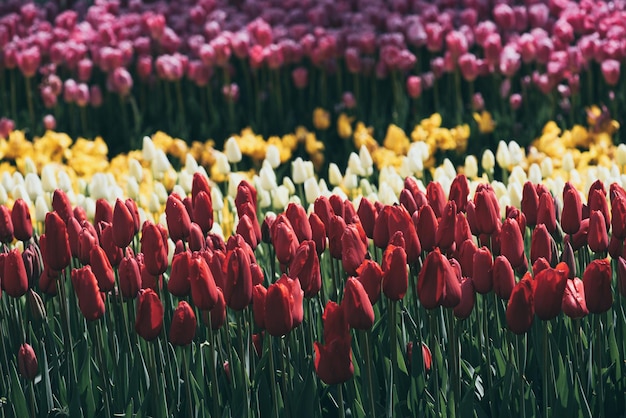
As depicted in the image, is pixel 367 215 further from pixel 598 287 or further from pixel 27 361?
pixel 27 361

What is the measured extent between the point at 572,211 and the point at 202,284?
46.2 inches

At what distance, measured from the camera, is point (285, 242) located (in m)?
3.21

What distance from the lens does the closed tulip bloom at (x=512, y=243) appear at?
3047 mm

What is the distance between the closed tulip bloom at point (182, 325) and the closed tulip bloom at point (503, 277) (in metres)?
0.77

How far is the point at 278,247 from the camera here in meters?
3.22

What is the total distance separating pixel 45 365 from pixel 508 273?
1.37 m

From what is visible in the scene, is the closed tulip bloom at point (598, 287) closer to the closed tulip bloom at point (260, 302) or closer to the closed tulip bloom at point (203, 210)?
the closed tulip bloom at point (260, 302)

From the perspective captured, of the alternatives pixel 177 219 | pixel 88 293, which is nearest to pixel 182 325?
pixel 88 293

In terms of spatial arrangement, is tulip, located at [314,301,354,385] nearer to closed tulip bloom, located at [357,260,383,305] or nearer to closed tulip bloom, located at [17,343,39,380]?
closed tulip bloom, located at [357,260,383,305]

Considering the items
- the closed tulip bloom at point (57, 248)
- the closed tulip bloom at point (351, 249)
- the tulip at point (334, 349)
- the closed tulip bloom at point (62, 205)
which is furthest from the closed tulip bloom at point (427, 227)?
the closed tulip bloom at point (62, 205)

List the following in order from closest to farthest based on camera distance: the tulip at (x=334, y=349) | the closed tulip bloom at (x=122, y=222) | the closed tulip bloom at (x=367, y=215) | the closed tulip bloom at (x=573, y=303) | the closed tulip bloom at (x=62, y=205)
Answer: the tulip at (x=334, y=349) → the closed tulip bloom at (x=573, y=303) → the closed tulip bloom at (x=122, y=222) → the closed tulip bloom at (x=367, y=215) → the closed tulip bloom at (x=62, y=205)

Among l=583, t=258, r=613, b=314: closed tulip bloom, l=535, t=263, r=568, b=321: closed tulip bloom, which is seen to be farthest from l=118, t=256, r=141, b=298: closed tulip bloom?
l=583, t=258, r=613, b=314: closed tulip bloom

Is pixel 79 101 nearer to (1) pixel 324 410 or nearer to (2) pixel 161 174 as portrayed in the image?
(2) pixel 161 174

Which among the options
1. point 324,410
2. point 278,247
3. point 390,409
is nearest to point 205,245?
point 278,247
